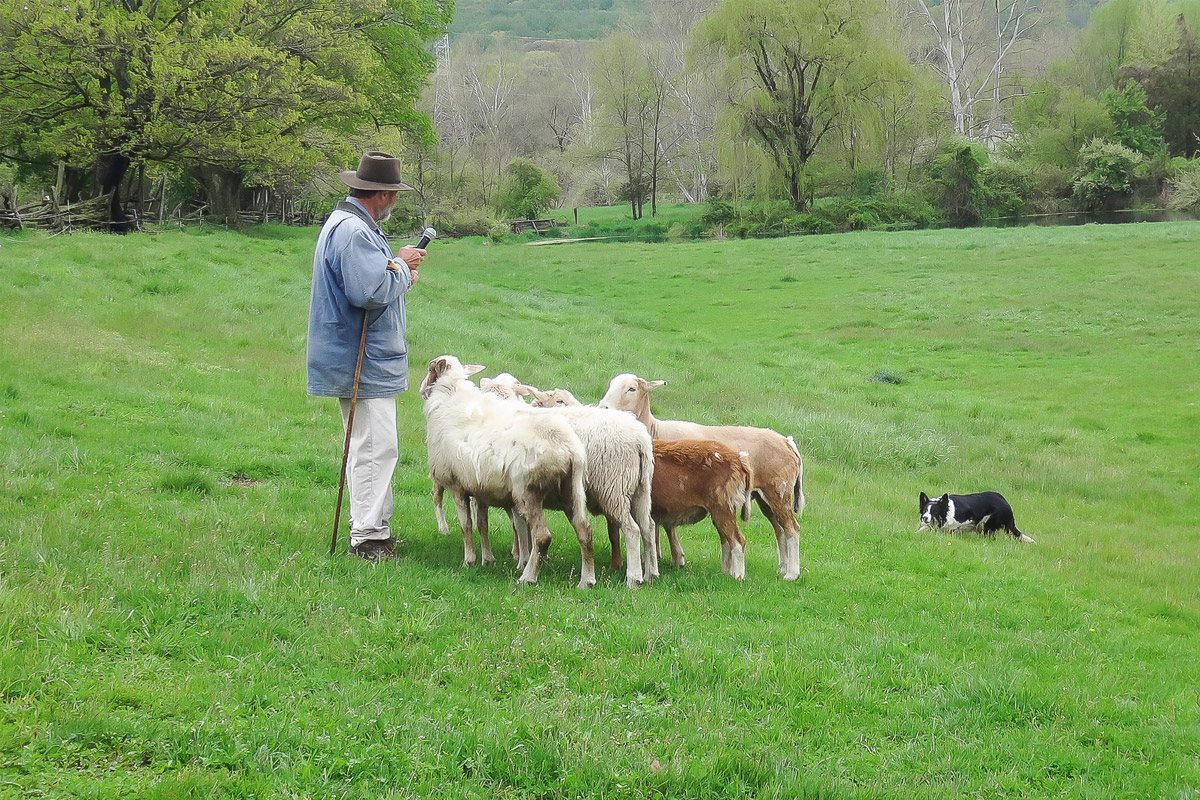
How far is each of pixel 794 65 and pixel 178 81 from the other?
122 feet

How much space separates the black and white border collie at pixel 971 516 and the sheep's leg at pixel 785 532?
3089 millimetres

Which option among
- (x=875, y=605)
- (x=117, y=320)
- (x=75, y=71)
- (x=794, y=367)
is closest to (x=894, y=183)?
(x=794, y=367)

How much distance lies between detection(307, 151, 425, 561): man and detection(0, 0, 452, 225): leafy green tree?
2792 cm

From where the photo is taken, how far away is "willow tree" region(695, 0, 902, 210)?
5384 centimetres

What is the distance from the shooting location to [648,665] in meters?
5.46

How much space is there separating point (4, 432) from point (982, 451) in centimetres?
1406

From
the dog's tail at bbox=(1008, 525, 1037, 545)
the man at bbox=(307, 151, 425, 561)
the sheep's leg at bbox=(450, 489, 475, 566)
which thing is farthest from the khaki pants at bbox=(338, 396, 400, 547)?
the dog's tail at bbox=(1008, 525, 1037, 545)

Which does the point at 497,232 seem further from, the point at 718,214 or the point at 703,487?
the point at 703,487

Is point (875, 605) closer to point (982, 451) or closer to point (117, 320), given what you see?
point (982, 451)

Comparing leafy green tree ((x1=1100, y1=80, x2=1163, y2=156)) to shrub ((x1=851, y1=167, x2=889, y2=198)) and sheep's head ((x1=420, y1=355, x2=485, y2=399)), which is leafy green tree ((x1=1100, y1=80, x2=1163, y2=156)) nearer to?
shrub ((x1=851, y1=167, x2=889, y2=198))

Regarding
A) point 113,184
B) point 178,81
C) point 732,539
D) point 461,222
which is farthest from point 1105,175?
point 732,539

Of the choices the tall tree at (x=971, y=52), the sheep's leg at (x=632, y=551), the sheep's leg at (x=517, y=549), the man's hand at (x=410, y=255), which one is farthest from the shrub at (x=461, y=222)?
the sheep's leg at (x=632, y=551)

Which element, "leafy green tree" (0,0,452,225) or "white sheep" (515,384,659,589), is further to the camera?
"leafy green tree" (0,0,452,225)

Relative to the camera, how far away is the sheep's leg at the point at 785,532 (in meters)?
8.12
